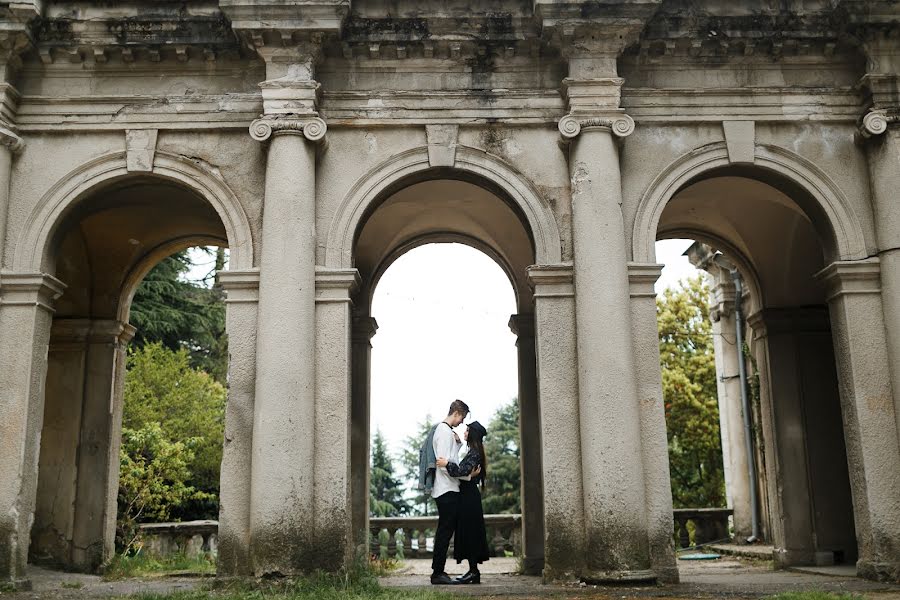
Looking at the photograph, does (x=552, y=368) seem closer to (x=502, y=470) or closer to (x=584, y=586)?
(x=584, y=586)

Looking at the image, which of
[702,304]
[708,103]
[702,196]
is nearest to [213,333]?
[702,304]

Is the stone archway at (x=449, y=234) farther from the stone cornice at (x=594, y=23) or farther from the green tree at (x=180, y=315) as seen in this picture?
the green tree at (x=180, y=315)

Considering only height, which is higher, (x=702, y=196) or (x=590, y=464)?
(x=702, y=196)

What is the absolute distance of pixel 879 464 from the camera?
8.96m

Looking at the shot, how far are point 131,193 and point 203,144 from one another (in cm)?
180

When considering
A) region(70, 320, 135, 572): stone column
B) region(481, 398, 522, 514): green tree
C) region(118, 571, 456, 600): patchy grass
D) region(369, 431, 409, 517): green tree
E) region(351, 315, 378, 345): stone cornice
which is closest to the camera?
region(118, 571, 456, 600): patchy grass

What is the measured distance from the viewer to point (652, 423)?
8867 mm

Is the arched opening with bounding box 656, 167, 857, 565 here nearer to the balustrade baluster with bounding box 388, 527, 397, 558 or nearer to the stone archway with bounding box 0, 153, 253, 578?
the balustrade baluster with bounding box 388, 527, 397, 558

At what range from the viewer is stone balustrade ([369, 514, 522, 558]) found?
599 inches

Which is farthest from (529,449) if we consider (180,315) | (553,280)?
(180,315)

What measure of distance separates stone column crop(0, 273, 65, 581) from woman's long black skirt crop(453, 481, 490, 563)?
165 inches

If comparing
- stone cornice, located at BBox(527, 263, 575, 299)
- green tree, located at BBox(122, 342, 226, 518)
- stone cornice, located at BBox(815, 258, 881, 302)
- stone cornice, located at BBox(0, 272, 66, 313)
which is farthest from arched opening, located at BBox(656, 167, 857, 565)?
green tree, located at BBox(122, 342, 226, 518)

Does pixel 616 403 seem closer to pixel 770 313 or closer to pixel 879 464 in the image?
pixel 879 464

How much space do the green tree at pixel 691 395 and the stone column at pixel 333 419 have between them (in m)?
17.5
